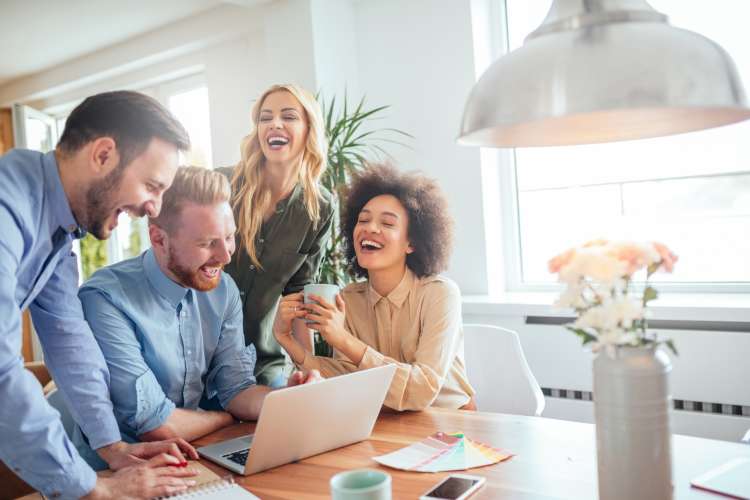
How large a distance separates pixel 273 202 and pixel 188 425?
35.5 inches

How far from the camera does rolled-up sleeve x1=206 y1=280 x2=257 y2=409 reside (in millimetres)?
1747

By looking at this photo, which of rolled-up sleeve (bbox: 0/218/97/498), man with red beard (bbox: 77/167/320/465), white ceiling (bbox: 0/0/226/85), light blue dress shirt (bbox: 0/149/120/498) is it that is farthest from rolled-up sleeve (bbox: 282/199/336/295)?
white ceiling (bbox: 0/0/226/85)

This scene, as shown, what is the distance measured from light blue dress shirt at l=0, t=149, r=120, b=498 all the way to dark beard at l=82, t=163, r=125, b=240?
0.03 meters

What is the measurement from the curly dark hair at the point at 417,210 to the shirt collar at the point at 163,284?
741mm

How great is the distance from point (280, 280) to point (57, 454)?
1176mm

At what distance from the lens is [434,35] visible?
3684 millimetres

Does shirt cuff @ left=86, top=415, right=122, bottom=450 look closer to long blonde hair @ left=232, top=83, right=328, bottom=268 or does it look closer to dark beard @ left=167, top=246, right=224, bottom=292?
dark beard @ left=167, top=246, right=224, bottom=292

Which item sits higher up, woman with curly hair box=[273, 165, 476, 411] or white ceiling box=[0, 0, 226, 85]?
white ceiling box=[0, 0, 226, 85]

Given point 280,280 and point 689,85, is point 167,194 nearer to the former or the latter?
point 280,280

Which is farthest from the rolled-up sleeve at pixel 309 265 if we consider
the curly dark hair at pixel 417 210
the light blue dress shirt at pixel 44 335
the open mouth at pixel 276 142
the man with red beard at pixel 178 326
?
the light blue dress shirt at pixel 44 335

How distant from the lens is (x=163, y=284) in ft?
5.37

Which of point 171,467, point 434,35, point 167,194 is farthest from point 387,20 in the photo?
point 171,467

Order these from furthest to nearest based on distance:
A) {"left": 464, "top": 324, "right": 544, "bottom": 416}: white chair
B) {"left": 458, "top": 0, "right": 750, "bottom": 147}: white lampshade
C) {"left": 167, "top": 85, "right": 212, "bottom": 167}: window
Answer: {"left": 167, "top": 85, "right": 212, "bottom": 167}: window < {"left": 464, "top": 324, "right": 544, "bottom": 416}: white chair < {"left": 458, "top": 0, "right": 750, "bottom": 147}: white lampshade

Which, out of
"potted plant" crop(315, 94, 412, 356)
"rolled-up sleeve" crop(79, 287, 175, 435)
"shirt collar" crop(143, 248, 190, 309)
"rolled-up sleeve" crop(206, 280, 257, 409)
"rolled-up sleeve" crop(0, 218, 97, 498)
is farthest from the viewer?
"potted plant" crop(315, 94, 412, 356)
